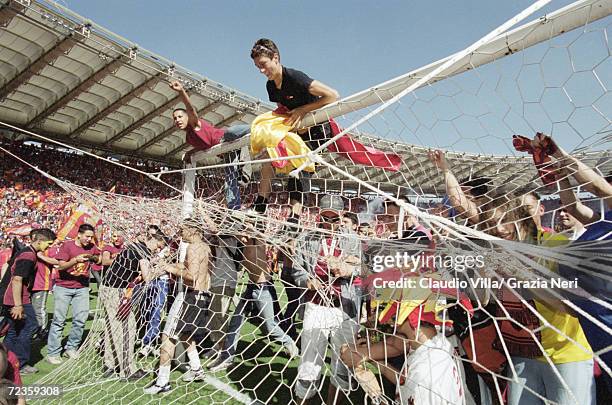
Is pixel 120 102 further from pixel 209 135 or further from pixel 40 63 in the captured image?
pixel 209 135

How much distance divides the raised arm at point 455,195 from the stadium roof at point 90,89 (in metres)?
10.2

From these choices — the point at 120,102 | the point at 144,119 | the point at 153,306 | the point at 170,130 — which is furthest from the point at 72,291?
the point at 170,130

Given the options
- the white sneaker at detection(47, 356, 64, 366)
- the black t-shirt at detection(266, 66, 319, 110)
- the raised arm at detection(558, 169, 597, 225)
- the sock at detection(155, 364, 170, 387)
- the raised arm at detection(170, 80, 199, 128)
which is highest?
the raised arm at detection(170, 80, 199, 128)

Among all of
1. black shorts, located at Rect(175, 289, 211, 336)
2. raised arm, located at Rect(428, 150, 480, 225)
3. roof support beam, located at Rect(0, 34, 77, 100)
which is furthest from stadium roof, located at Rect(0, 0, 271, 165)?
raised arm, located at Rect(428, 150, 480, 225)

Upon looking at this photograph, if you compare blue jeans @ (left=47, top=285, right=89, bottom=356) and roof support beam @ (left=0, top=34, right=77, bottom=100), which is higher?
roof support beam @ (left=0, top=34, right=77, bottom=100)

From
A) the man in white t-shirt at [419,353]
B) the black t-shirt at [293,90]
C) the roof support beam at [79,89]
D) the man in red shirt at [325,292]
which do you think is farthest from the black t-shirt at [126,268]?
the roof support beam at [79,89]

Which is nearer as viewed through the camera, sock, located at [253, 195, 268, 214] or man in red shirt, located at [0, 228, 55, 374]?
sock, located at [253, 195, 268, 214]

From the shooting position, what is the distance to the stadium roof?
367 inches

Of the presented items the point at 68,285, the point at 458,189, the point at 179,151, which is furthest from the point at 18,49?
the point at 458,189

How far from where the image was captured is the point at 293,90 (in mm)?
2129

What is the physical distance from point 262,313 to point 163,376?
0.79 meters

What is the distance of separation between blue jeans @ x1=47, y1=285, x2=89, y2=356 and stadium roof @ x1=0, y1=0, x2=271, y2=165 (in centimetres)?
769

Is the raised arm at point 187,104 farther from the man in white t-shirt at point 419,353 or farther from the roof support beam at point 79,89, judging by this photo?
the roof support beam at point 79,89

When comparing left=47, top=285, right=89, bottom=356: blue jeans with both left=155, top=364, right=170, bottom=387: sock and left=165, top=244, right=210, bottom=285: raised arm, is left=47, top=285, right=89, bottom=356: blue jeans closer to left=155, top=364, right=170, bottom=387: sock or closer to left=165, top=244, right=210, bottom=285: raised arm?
left=155, top=364, right=170, bottom=387: sock
